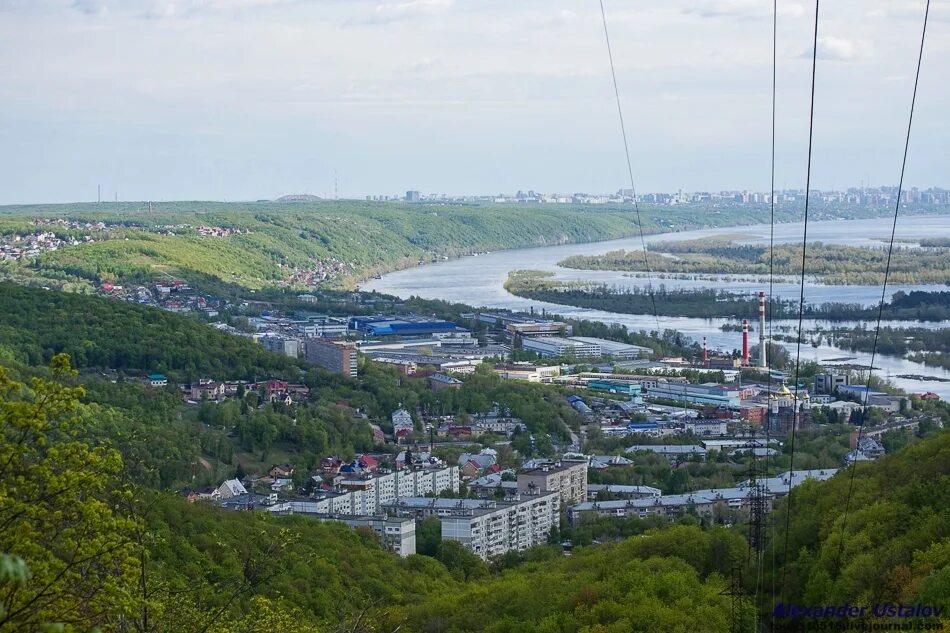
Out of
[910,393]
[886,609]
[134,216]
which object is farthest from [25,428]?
[134,216]

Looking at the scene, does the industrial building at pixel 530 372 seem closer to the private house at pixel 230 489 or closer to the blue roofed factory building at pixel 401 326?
the blue roofed factory building at pixel 401 326

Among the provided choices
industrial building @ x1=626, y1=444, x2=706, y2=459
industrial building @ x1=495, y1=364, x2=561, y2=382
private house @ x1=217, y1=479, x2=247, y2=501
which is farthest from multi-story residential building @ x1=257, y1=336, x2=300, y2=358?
private house @ x1=217, y1=479, x2=247, y2=501

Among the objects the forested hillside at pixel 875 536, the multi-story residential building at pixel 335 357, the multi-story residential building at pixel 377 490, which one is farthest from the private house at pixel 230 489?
the multi-story residential building at pixel 335 357

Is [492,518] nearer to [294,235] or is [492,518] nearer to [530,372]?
[530,372]

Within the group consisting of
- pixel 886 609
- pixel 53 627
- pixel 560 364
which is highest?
pixel 53 627

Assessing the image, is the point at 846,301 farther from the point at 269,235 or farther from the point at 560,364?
the point at 269,235

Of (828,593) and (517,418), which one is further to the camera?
(517,418)

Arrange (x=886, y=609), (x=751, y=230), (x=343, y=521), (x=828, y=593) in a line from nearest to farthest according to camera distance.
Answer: (x=886, y=609), (x=828, y=593), (x=343, y=521), (x=751, y=230)
